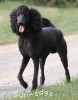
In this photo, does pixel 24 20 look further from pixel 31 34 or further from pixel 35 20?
pixel 31 34

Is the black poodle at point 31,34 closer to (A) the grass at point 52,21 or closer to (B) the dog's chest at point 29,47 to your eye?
(B) the dog's chest at point 29,47

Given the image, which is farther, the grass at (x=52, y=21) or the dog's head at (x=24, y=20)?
the grass at (x=52, y=21)

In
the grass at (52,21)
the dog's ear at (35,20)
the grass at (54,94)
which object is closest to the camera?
the grass at (54,94)

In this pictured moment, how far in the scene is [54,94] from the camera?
8547mm

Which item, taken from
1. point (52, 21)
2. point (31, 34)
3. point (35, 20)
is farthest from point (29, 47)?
point (52, 21)

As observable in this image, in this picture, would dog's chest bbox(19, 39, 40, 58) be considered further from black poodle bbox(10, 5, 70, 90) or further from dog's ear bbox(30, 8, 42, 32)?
dog's ear bbox(30, 8, 42, 32)

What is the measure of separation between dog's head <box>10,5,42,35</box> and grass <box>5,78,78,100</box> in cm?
117

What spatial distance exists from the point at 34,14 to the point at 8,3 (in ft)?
76.5

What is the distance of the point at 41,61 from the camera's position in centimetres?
1009

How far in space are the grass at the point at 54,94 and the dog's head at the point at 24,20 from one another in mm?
1170

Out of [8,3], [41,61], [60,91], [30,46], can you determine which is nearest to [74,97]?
[60,91]

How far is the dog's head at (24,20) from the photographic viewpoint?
878 centimetres

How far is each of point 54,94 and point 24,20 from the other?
1481mm

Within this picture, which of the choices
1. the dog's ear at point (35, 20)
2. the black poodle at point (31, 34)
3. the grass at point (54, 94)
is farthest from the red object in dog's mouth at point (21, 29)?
the grass at point (54, 94)
